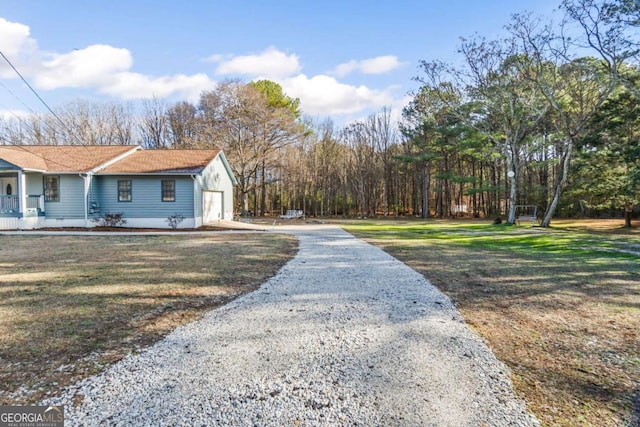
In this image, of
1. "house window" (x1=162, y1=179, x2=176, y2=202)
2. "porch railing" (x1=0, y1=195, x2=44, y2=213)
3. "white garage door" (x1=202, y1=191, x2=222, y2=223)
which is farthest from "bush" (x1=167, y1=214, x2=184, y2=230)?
"porch railing" (x1=0, y1=195, x2=44, y2=213)

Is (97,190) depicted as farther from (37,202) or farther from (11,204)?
(11,204)

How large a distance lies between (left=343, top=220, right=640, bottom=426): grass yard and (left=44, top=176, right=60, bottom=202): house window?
54.9 feet

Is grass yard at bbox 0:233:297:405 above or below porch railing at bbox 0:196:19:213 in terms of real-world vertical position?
below

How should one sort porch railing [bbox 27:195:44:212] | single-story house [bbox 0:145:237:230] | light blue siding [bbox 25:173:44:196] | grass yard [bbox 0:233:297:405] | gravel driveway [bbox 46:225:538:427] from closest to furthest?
gravel driveway [bbox 46:225:538:427] → grass yard [bbox 0:233:297:405] → single-story house [bbox 0:145:237:230] → porch railing [bbox 27:195:44:212] → light blue siding [bbox 25:173:44:196]

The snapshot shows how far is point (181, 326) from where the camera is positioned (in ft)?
11.8

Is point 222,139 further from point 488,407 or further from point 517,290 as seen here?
point 488,407

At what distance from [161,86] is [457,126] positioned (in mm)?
26878

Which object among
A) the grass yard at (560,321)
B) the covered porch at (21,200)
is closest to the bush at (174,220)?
the covered porch at (21,200)

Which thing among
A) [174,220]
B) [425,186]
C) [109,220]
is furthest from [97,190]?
[425,186]

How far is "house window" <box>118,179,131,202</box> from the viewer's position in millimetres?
16438

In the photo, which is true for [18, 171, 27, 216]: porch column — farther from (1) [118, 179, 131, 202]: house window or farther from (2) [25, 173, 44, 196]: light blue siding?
(1) [118, 179, 131, 202]: house window

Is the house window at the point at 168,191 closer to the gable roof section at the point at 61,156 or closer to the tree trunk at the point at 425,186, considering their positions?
the gable roof section at the point at 61,156

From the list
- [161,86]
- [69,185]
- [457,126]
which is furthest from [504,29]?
[161,86]

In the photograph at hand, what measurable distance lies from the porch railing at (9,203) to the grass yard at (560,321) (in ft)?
57.0
